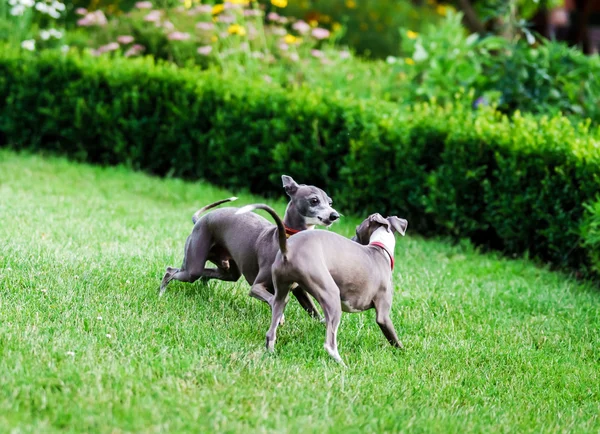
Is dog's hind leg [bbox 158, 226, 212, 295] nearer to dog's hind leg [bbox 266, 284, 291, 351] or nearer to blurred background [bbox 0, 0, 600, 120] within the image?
dog's hind leg [bbox 266, 284, 291, 351]

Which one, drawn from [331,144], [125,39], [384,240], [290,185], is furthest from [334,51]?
[384,240]

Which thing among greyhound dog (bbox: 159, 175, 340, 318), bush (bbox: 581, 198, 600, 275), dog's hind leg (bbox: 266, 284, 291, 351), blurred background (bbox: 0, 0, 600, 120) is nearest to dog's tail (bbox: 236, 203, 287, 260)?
dog's hind leg (bbox: 266, 284, 291, 351)

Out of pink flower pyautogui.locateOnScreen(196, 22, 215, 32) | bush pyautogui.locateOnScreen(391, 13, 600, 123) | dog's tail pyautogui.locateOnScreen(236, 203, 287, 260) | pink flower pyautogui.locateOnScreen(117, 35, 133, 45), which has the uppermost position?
dog's tail pyautogui.locateOnScreen(236, 203, 287, 260)

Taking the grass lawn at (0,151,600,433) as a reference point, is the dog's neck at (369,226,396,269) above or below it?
above

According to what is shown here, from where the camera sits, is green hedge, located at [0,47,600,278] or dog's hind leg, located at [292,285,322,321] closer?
dog's hind leg, located at [292,285,322,321]

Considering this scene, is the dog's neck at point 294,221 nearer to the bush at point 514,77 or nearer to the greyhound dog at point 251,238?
the greyhound dog at point 251,238

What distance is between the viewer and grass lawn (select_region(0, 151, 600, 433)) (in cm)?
350

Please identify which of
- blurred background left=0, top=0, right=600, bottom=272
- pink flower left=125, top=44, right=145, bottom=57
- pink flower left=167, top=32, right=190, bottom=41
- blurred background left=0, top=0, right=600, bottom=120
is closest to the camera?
blurred background left=0, top=0, right=600, bottom=272

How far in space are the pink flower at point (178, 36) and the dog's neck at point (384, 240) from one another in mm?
6364

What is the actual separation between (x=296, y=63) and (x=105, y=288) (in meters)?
6.41

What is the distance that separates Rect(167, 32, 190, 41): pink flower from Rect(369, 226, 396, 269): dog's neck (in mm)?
6364

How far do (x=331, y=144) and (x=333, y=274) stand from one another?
4199 millimetres

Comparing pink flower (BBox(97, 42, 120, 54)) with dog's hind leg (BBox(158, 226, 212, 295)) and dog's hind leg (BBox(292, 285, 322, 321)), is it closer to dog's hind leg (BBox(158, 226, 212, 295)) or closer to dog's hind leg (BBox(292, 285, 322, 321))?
dog's hind leg (BBox(158, 226, 212, 295))

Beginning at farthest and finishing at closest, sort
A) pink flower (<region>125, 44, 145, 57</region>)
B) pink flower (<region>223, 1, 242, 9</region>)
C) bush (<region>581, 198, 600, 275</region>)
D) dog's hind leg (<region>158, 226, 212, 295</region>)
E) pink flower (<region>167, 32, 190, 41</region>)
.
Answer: pink flower (<region>223, 1, 242, 9</region>)
pink flower (<region>125, 44, 145, 57</region>)
pink flower (<region>167, 32, 190, 41</region>)
bush (<region>581, 198, 600, 275</region>)
dog's hind leg (<region>158, 226, 212, 295</region>)
